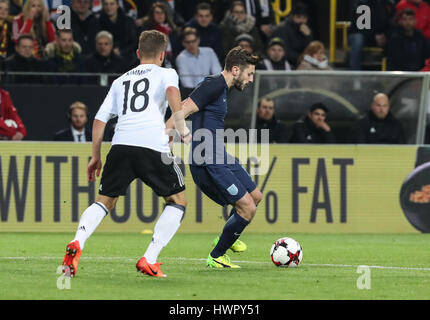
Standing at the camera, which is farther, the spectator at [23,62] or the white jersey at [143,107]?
the spectator at [23,62]

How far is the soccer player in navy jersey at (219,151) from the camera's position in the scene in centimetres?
987

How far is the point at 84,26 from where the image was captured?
55.9 feet

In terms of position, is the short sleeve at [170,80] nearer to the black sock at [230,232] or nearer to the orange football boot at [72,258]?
the orange football boot at [72,258]

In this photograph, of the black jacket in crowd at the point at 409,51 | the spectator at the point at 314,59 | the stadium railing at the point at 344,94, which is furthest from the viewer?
the black jacket in crowd at the point at 409,51

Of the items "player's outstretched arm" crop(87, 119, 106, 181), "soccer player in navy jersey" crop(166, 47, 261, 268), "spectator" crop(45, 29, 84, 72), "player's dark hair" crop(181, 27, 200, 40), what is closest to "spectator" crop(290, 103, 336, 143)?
"player's dark hair" crop(181, 27, 200, 40)

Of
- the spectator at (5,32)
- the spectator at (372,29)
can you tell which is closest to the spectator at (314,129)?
the spectator at (372,29)

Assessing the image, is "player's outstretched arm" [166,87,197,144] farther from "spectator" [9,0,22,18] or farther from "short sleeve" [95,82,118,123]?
"spectator" [9,0,22,18]

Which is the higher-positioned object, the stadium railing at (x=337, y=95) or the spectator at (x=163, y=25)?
the spectator at (x=163, y=25)

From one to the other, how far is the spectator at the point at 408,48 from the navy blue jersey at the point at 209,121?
801 cm

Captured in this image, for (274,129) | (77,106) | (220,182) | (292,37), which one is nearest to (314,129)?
(274,129)

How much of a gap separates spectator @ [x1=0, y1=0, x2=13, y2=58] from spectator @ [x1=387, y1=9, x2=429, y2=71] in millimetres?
6196

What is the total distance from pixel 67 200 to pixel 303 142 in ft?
11.3

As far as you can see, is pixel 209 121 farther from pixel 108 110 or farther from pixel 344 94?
pixel 344 94
